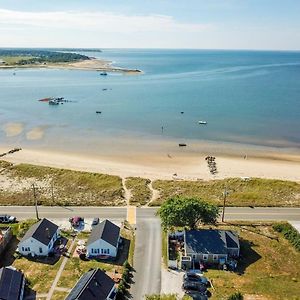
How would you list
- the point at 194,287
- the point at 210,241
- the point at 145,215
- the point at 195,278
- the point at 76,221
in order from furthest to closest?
the point at 145,215
the point at 76,221
the point at 210,241
the point at 195,278
the point at 194,287

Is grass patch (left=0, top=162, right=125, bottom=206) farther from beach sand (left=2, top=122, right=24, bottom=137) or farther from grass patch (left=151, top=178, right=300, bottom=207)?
beach sand (left=2, top=122, right=24, bottom=137)

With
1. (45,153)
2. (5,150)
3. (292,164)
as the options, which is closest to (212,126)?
(292,164)

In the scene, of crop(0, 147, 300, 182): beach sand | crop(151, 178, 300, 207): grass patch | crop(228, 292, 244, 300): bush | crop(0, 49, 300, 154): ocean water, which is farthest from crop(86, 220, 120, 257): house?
crop(0, 49, 300, 154): ocean water

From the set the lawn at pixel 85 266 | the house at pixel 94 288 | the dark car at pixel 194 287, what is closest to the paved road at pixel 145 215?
the lawn at pixel 85 266

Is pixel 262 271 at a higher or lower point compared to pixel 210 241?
lower

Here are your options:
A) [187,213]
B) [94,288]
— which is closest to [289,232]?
[187,213]

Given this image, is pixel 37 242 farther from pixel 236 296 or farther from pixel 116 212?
pixel 236 296
